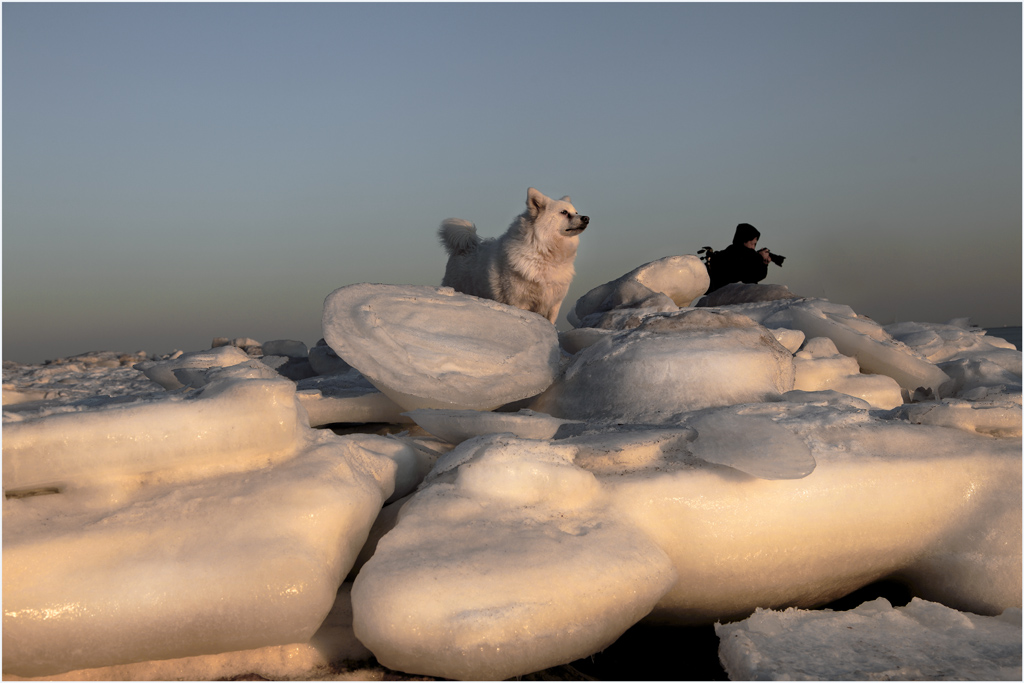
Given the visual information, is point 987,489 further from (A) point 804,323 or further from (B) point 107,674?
(A) point 804,323

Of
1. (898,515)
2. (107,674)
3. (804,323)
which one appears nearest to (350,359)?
(107,674)

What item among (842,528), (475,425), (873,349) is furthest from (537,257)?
(842,528)

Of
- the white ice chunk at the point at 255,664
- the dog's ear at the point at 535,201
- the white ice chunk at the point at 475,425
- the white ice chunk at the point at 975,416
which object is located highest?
the dog's ear at the point at 535,201

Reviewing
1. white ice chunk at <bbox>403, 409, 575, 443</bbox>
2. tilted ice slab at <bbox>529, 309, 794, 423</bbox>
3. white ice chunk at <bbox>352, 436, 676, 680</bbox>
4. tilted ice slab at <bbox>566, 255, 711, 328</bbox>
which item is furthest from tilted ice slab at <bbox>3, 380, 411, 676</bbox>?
tilted ice slab at <bbox>566, 255, 711, 328</bbox>

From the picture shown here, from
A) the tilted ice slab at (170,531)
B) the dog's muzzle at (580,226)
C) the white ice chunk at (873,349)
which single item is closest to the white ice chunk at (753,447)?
the tilted ice slab at (170,531)

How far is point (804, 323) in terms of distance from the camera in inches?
180

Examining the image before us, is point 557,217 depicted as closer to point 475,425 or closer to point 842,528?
point 475,425

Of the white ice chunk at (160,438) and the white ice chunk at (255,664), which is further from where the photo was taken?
the white ice chunk at (160,438)

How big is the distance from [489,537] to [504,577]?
0.14 m

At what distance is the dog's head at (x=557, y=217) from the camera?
6102 mm

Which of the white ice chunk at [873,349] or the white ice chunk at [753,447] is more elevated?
the white ice chunk at [753,447]

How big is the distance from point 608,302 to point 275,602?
3892 millimetres

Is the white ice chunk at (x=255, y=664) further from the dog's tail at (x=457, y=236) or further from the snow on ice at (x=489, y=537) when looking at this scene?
the dog's tail at (x=457, y=236)

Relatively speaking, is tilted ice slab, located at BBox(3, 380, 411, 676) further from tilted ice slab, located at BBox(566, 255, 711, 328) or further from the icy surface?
tilted ice slab, located at BBox(566, 255, 711, 328)
